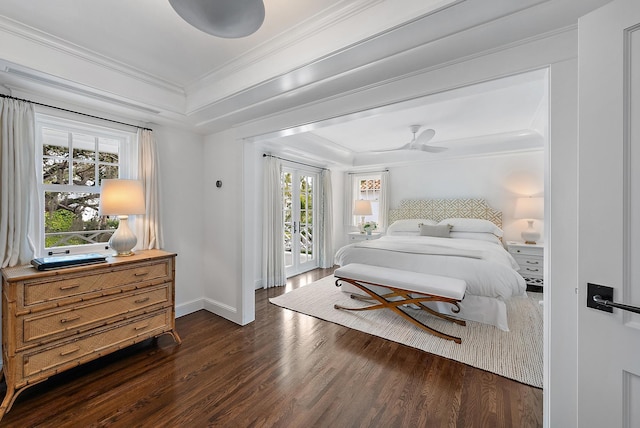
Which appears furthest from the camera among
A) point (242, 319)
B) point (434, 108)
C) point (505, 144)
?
point (505, 144)

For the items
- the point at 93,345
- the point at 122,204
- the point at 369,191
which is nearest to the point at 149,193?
the point at 122,204

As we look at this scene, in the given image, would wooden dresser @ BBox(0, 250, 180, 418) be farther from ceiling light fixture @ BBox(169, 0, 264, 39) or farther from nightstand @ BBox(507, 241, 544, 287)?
nightstand @ BBox(507, 241, 544, 287)

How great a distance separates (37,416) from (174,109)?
8.77ft

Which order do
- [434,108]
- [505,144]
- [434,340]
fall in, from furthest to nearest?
1. [505,144]
2. [434,108]
3. [434,340]

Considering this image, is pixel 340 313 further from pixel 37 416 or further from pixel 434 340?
pixel 37 416

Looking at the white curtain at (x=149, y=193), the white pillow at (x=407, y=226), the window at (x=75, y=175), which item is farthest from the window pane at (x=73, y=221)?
the white pillow at (x=407, y=226)

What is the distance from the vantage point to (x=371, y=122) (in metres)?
3.88

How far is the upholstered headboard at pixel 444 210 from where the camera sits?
4.94 meters

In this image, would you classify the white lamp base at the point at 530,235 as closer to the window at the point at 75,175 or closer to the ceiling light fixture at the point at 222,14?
the ceiling light fixture at the point at 222,14

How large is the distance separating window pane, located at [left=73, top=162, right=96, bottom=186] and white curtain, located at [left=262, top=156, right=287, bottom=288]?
2223mm

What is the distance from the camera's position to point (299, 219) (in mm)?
5312

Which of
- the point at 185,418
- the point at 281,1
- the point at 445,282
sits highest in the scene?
the point at 281,1

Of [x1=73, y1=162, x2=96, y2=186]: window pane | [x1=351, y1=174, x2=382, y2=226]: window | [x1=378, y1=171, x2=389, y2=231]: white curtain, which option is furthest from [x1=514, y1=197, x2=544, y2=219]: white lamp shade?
[x1=73, y1=162, x2=96, y2=186]: window pane

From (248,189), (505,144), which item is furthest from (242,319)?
(505,144)
